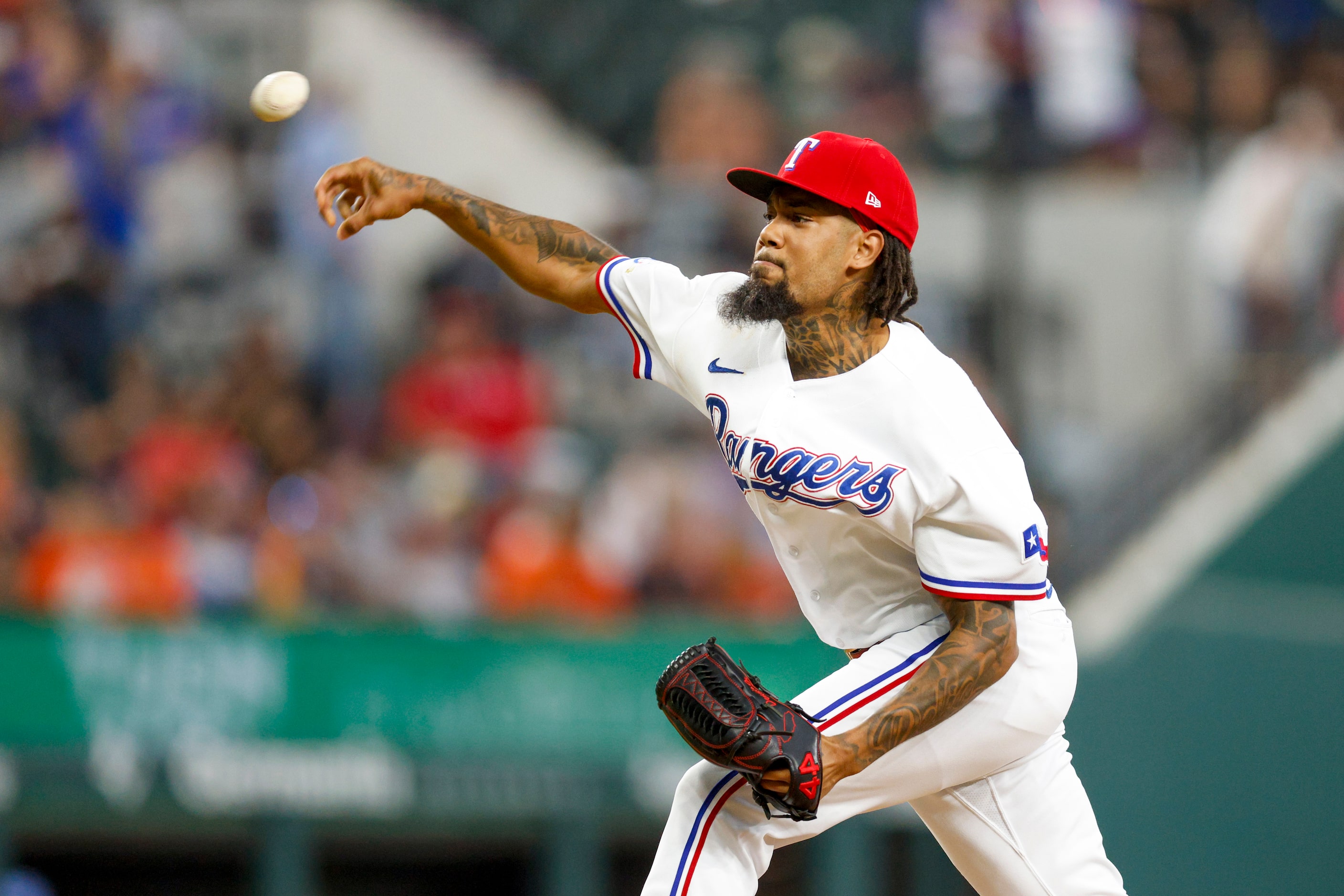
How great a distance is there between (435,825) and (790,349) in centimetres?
435

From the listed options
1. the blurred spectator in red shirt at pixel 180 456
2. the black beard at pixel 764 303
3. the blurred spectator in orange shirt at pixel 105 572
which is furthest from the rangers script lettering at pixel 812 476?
the blurred spectator in red shirt at pixel 180 456

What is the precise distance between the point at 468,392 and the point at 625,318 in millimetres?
4570

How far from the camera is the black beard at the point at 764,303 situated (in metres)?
3.51

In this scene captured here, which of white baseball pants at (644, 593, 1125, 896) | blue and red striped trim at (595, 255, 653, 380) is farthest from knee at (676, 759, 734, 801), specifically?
blue and red striped trim at (595, 255, 653, 380)

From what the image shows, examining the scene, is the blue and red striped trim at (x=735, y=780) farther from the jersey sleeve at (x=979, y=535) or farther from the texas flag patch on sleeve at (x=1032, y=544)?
the texas flag patch on sleeve at (x=1032, y=544)

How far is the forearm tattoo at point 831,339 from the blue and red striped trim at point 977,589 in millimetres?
471

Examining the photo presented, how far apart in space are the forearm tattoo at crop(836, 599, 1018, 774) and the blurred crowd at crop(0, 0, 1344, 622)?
13.8 feet

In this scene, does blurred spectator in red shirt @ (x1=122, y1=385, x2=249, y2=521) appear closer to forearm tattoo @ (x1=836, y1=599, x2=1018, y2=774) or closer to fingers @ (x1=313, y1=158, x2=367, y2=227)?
fingers @ (x1=313, y1=158, x2=367, y2=227)

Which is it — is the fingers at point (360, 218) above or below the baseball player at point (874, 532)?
above

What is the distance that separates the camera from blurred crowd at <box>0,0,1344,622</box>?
763 centimetres

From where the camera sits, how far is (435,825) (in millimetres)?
7312

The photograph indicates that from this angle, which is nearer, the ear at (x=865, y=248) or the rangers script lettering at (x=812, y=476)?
the rangers script lettering at (x=812, y=476)

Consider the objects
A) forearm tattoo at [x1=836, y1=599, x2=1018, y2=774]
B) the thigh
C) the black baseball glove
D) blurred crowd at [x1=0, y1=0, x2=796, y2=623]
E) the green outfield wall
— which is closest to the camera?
the black baseball glove

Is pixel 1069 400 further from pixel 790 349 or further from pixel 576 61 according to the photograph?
pixel 790 349
